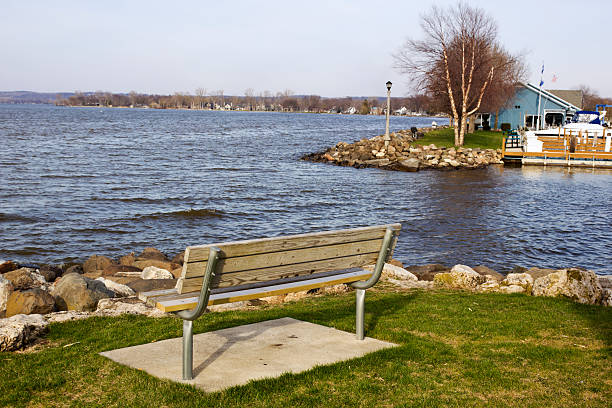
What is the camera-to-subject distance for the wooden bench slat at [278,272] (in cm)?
473

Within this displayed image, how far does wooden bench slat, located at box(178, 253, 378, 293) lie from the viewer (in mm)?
4729

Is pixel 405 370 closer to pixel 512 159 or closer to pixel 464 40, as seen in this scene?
pixel 512 159

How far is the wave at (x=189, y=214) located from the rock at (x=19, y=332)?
45.7 feet

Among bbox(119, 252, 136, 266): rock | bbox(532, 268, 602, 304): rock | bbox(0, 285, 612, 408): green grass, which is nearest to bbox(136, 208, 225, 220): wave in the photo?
bbox(119, 252, 136, 266): rock

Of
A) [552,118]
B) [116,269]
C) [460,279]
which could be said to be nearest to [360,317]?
[460,279]

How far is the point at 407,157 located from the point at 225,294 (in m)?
36.4

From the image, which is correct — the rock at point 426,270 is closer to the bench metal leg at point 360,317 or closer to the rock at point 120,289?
the rock at point 120,289

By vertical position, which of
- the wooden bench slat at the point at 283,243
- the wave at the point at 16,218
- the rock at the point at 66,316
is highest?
the wooden bench slat at the point at 283,243

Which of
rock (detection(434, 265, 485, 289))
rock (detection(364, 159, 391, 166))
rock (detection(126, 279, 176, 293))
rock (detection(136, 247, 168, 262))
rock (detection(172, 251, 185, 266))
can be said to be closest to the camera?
rock (detection(434, 265, 485, 289))

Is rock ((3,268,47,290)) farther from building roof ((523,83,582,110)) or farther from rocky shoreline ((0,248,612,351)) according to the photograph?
building roof ((523,83,582,110))

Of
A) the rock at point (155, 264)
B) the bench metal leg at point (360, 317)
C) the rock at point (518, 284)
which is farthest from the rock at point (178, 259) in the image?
the bench metal leg at point (360, 317)

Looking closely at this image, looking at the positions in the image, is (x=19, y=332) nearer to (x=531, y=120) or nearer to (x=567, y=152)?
(x=567, y=152)

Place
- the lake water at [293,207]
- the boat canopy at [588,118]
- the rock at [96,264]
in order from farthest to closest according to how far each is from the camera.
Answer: the boat canopy at [588,118], the lake water at [293,207], the rock at [96,264]

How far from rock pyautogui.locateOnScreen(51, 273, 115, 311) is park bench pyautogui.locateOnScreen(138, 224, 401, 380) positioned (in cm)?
348
